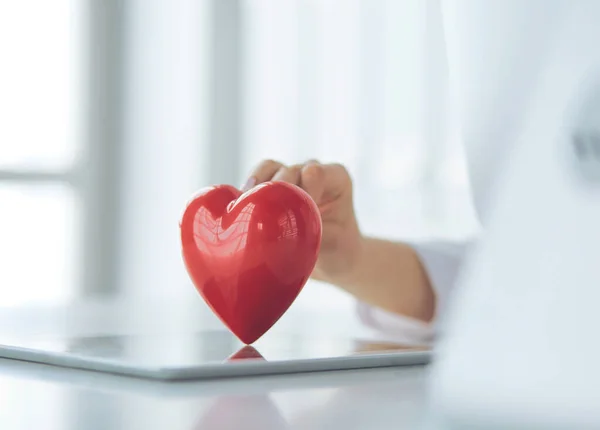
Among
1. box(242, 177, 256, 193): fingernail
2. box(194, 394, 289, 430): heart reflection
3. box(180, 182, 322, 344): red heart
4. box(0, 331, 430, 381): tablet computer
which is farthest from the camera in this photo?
box(242, 177, 256, 193): fingernail

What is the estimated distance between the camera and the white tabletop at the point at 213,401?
0.35 meters

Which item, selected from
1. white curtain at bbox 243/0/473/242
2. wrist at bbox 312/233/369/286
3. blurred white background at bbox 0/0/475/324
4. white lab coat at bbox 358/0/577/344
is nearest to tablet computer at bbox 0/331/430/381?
white lab coat at bbox 358/0/577/344

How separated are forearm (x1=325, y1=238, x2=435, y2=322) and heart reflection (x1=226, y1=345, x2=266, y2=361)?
382mm

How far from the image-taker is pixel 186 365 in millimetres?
491

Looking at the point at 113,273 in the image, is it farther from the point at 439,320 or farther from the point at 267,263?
the point at 267,263

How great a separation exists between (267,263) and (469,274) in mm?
370

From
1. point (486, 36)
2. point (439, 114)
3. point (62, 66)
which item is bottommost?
point (486, 36)

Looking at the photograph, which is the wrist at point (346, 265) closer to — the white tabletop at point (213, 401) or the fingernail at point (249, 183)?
the fingernail at point (249, 183)

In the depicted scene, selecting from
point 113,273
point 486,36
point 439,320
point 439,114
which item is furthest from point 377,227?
point 486,36

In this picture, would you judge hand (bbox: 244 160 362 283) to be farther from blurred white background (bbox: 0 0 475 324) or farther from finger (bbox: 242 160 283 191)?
blurred white background (bbox: 0 0 475 324)

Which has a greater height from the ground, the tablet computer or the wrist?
the wrist

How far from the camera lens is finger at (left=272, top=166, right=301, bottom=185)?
2.57 ft

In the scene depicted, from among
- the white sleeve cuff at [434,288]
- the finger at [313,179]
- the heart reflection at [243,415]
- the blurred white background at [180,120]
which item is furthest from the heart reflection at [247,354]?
the blurred white background at [180,120]

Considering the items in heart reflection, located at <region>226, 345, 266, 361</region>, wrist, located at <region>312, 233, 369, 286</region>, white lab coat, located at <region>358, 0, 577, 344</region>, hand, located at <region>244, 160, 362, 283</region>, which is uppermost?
white lab coat, located at <region>358, 0, 577, 344</region>
